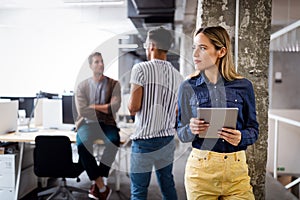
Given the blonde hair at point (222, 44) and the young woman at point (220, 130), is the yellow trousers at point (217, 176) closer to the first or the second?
the young woman at point (220, 130)

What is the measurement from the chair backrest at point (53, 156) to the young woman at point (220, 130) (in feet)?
5.28

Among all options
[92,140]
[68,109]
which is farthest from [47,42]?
[92,140]

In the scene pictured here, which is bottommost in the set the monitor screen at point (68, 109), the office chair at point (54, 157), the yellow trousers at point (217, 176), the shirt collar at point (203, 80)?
the office chair at point (54, 157)

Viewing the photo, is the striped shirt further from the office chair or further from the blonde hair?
the office chair

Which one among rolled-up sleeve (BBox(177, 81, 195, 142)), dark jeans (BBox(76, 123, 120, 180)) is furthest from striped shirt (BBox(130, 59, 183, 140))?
dark jeans (BBox(76, 123, 120, 180))

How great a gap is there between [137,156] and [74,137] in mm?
1236

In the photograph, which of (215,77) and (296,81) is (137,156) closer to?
(215,77)

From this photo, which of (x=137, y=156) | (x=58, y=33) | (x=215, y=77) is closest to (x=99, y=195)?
(x=137, y=156)

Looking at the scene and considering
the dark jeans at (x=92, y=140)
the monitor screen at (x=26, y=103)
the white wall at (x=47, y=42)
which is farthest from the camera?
the white wall at (x=47, y=42)

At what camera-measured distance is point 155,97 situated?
204 cm

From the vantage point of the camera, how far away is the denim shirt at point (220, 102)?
1.39m

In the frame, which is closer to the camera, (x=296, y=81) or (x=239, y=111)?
(x=239, y=111)

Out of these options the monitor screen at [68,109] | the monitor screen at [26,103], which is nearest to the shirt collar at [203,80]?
the monitor screen at [68,109]

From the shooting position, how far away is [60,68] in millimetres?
6418
